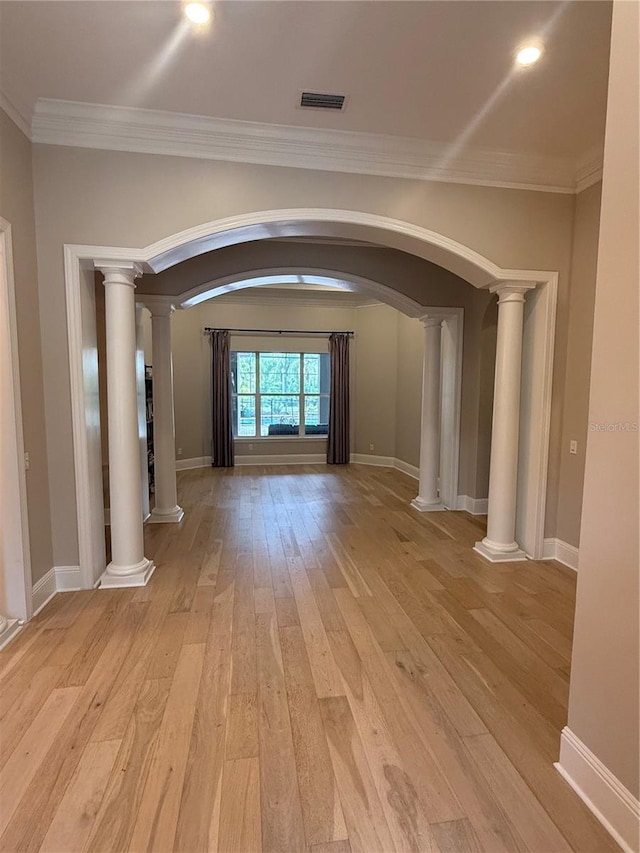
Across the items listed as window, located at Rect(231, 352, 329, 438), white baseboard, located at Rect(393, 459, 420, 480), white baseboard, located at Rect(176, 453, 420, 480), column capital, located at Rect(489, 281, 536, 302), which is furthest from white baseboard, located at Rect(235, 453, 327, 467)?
column capital, located at Rect(489, 281, 536, 302)

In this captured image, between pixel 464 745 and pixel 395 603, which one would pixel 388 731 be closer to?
pixel 464 745

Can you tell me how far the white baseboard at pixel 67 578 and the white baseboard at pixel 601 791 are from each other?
9.81ft

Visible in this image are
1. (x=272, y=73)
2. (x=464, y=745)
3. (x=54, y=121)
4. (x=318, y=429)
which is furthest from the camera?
(x=318, y=429)

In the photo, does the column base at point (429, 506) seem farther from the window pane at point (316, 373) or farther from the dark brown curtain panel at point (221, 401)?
the dark brown curtain panel at point (221, 401)

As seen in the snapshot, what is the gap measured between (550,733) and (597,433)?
4.36 ft

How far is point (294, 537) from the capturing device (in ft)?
13.7

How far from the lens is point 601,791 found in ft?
4.67

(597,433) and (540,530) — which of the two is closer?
(597,433)

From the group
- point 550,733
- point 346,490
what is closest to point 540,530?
point 550,733

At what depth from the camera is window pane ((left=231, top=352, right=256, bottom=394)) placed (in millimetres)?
8297

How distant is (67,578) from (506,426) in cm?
357

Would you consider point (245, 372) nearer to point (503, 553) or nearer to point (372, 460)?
point (372, 460)

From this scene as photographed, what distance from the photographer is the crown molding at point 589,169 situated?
10.1 feet

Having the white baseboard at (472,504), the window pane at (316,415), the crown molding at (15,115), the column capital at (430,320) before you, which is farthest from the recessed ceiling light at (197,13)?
the window pane at (316,415)
